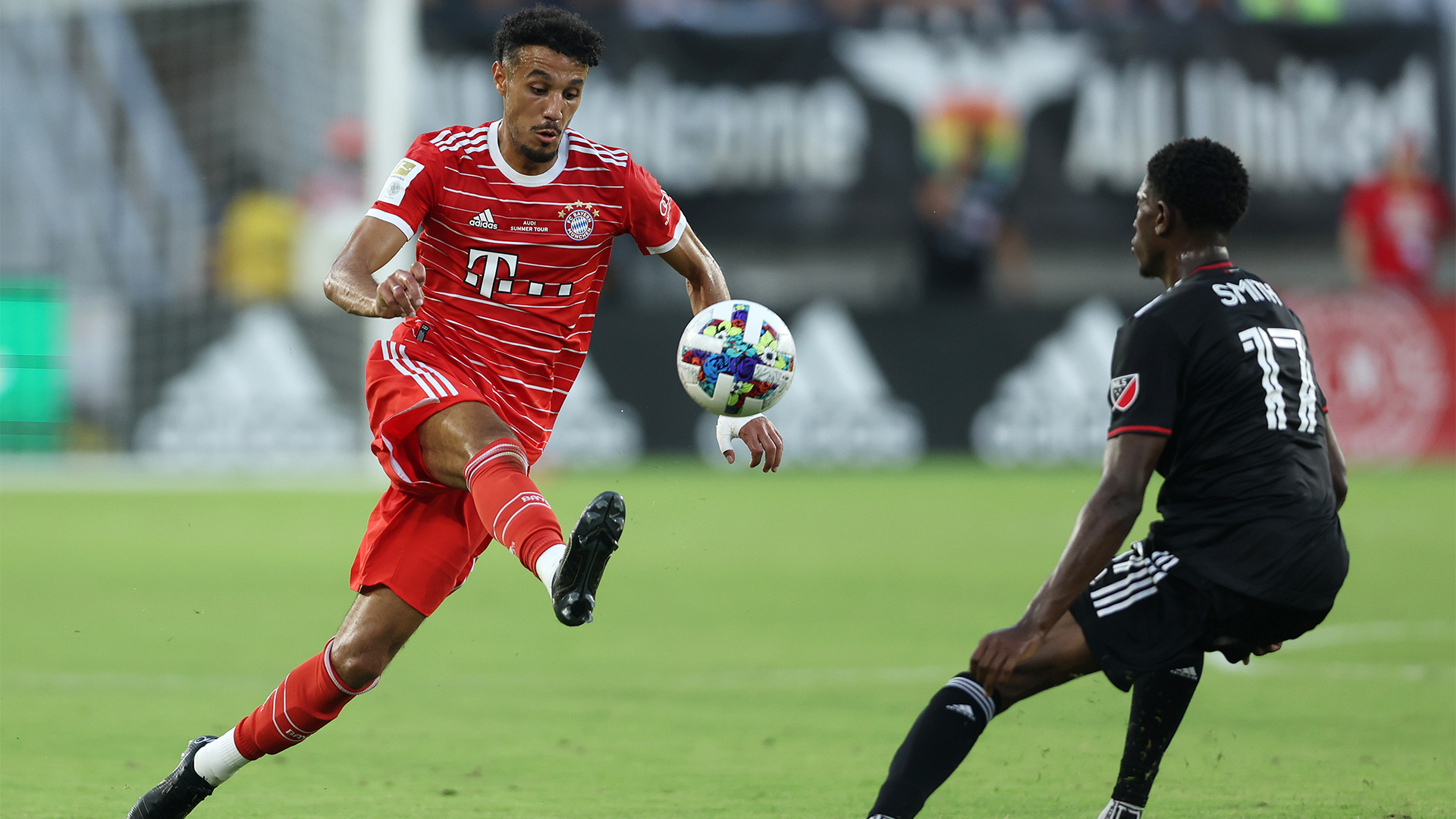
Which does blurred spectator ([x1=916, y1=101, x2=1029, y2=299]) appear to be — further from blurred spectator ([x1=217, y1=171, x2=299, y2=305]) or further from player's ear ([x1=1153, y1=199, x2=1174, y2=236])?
player's ear ([x1=1153, y1=199, x2=1174, y2=236])

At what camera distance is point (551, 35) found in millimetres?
Answer: 5133

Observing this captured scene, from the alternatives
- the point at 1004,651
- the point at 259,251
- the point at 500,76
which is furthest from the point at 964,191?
the point at 1004,651

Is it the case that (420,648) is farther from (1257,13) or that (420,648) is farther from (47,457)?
(1257,13)

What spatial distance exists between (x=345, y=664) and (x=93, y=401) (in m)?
14.6

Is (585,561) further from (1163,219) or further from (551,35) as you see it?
(1163,219)

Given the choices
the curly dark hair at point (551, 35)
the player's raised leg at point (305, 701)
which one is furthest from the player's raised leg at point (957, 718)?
the curly dark hair at point (551, 35)

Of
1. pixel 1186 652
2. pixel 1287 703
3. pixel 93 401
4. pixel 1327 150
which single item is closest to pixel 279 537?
pixel 93 401

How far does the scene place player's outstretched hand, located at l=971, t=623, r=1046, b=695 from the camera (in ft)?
14.2

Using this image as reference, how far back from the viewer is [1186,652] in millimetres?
4559

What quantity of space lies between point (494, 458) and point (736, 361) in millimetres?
803

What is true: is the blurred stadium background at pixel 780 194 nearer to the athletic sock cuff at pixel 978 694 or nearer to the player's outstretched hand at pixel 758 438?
the player's outstretched hand at pixel 758 438

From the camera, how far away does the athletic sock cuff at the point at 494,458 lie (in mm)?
4777

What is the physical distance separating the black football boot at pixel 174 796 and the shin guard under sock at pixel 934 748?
1971mm

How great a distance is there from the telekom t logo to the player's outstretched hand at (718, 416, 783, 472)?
0.76 metres
